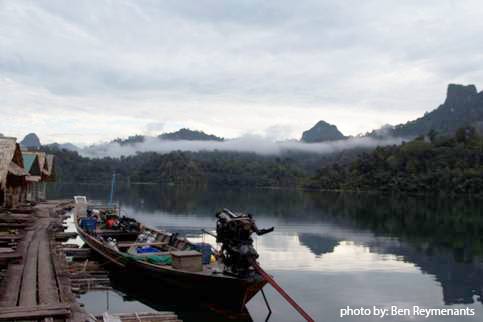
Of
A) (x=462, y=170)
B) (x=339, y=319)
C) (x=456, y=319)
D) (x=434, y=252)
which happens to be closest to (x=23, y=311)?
(x=339, y=319)

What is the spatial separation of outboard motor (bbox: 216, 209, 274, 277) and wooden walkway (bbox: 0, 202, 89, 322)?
4.48 meters

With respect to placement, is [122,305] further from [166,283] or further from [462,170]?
[462,170]

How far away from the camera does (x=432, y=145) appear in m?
104

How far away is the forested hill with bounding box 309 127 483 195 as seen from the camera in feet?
293

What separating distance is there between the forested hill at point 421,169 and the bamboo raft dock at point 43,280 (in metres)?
79.4

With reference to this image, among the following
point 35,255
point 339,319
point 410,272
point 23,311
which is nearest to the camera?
point 23,311

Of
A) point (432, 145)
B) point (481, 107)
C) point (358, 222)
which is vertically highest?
point (481, 107)

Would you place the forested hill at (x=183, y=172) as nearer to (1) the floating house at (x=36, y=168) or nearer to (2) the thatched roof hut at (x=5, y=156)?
(1) the floating house at (x=36, y=168)

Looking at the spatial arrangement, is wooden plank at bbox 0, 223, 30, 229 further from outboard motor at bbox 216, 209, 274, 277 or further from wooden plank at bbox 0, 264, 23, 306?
outboard motor at bbox 216, 209, 274, 277

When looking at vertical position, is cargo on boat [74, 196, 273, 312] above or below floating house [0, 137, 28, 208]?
below

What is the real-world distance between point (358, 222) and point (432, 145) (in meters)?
67.3

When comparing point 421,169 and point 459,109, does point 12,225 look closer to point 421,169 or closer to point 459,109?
point 421,169

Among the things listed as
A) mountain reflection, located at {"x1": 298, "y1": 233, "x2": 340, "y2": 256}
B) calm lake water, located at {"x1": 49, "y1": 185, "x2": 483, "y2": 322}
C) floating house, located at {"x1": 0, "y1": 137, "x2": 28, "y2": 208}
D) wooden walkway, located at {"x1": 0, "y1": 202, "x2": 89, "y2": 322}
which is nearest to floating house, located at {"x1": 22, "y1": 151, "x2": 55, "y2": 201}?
floating house, located at {"x1": 0, "y1": 137, "x2": 28, "y2": 208}

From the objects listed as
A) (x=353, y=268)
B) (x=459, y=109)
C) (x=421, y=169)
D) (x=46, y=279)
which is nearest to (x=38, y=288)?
(x=46, y=279)
